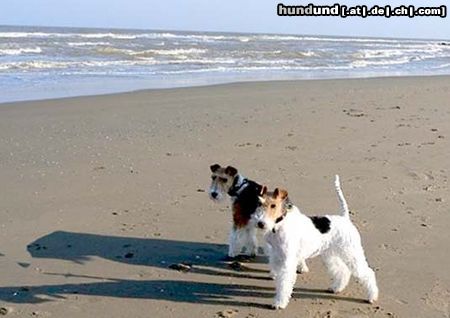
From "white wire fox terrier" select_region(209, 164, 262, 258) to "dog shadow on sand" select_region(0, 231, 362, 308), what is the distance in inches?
6.0

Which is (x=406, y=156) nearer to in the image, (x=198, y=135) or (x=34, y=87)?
(x=198, y=135)

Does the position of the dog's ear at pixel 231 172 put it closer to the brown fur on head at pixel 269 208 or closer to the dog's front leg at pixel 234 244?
the dog's front leg at pixel 234 244

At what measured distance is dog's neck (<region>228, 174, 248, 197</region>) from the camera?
4918 mm

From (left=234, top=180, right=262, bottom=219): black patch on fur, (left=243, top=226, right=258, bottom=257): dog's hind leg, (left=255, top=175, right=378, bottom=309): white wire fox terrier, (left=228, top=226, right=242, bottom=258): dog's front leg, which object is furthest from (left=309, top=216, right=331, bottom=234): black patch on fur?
(left=228, top=226, right=242, bottom=258): dog's front leg

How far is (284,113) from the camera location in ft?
36.7

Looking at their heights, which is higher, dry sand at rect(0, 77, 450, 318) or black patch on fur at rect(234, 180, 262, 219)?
black patch on fur at rect(234, 180, 262, 219)

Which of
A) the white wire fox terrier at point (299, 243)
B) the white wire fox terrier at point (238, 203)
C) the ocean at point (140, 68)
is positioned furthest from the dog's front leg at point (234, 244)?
the ocean at point (140, 68)

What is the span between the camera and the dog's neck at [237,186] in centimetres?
492

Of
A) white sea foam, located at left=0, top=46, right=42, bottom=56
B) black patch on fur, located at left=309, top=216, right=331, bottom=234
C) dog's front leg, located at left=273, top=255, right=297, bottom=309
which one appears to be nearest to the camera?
dog's front leg, located at left=273, top=255, right=297, bottom=309

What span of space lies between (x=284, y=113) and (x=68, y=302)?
7.51 metres

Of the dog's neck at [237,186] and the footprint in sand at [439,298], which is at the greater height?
the dog's neck at [237,186]

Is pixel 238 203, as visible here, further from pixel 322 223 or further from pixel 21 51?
pixel 21 51

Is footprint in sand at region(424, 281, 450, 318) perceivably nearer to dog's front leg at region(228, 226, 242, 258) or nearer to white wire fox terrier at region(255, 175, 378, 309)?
white wire fox terrier at region(255, 175, 378, 309)

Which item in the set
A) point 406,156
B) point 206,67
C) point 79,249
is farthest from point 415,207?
point 206,67
